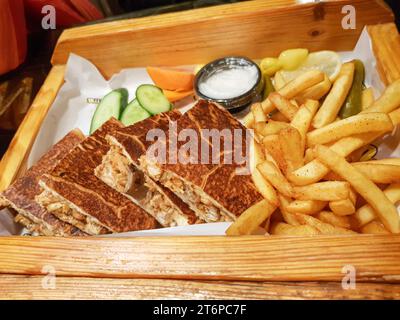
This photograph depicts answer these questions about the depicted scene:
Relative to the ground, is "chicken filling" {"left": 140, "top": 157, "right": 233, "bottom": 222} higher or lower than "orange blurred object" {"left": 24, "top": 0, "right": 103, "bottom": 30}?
lower

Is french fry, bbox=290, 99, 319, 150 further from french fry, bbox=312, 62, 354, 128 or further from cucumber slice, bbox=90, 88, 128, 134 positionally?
cucumber slice, bbox=90, 88, 128, 134

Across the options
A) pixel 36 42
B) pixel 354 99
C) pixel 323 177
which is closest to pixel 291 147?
pixel 323 177

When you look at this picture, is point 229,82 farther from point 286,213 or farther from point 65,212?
point 65,212

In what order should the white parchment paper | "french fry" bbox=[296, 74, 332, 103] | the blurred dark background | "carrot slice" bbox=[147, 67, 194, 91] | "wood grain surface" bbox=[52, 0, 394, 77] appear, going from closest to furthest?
the white parchment paper → "french fry" bbox=[296, 74, 332, 103] → "wood grain surface" bbox=[52, 0, 394, 77] → "carrot slice" bbox=[147, 67, 194, 91] → the blurred dark background

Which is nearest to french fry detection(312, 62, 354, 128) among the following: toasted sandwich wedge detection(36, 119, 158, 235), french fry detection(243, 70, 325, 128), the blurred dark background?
french fry detection(243, 70, 325, 128)

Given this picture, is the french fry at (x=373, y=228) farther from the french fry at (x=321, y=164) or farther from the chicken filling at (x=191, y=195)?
the chicken filling at (x=191, y=195)
